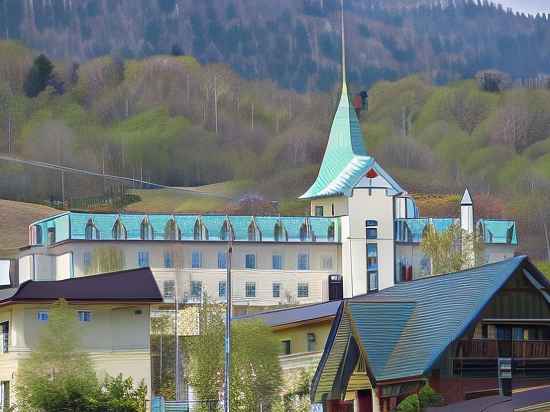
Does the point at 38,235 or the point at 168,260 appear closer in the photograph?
the point at 168,260

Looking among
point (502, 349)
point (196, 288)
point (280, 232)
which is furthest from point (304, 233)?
point (502, 349)

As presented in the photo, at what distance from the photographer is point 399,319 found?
47.2 m

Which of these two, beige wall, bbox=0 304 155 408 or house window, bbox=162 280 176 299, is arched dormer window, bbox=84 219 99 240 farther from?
beige wall, bbox=0 304 155 408

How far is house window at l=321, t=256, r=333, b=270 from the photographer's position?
121m

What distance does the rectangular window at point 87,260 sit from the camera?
366 feet

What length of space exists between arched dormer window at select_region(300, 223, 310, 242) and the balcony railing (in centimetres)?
7377

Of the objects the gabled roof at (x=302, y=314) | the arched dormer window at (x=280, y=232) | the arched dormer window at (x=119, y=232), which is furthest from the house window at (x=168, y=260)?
the gabled roof at (x=302, y=314)

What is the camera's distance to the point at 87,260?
112 meters

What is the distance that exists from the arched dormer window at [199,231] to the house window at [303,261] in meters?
7.37

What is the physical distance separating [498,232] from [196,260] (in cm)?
2391

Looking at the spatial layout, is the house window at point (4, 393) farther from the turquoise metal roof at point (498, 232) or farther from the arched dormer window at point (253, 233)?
the turquoise metal roof at point (498, 232)

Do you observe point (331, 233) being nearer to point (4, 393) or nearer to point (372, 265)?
point (372, 265)

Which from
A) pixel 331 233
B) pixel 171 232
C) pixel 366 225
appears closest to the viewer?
pixel 171 232

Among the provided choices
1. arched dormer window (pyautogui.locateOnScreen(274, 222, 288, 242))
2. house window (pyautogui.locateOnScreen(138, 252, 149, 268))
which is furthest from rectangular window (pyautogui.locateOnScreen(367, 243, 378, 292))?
house window (pyautogui.locateOnScreen(138, 252, 149, 268))
